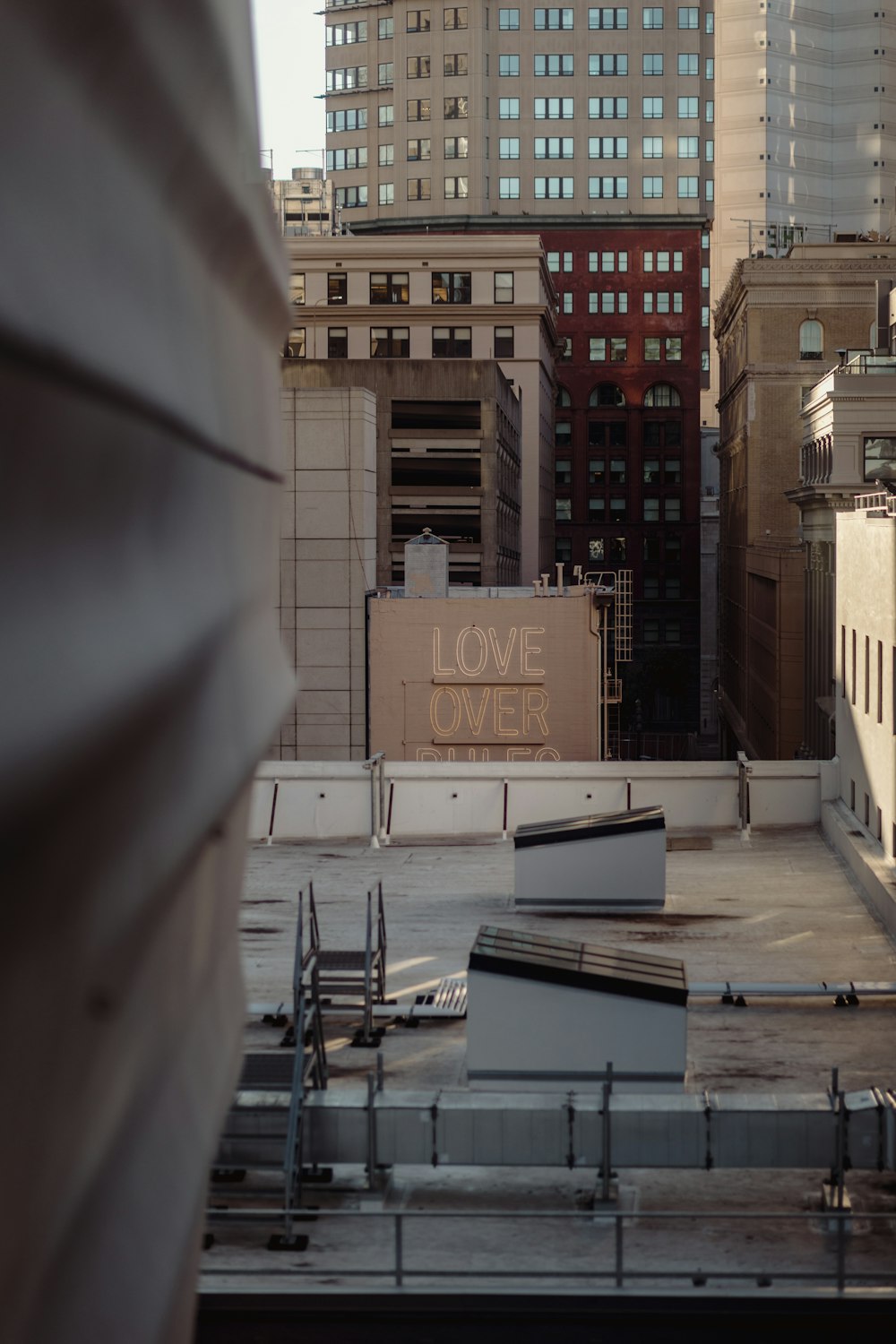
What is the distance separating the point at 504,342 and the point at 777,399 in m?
16.7

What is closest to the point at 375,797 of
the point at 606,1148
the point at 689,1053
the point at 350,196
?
the point at 689,1053

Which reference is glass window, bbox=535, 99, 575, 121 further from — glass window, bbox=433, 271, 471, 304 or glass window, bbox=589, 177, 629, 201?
glass window, bbox=433, 271, 471, 304

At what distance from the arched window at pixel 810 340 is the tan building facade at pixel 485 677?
38.4 meters

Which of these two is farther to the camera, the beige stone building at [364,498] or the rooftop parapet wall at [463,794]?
the beige stone building at [364,498]

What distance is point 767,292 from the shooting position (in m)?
79.8

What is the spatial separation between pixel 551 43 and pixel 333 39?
18.4 meters

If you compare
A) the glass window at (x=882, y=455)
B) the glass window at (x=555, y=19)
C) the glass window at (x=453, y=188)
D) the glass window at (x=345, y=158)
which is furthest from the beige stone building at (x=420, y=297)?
the glass window at (x=555, y=19)

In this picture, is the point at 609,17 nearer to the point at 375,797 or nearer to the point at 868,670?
the point at 868,670

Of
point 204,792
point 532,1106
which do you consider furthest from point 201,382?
point 532,1106

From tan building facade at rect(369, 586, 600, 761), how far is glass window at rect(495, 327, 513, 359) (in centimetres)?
4551

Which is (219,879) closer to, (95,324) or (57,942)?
(57,942)

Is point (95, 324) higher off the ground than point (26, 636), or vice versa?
point (95, 324)

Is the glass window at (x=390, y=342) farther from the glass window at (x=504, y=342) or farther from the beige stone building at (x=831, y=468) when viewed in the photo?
the beige stone building at (x=831, y=468)

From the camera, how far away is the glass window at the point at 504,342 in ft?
293
